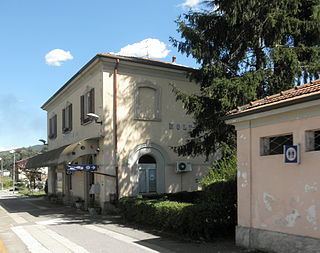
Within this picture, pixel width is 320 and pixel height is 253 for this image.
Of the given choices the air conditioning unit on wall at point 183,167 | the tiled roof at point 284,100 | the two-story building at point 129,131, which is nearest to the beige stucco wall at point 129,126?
the two-story building at point 129,131

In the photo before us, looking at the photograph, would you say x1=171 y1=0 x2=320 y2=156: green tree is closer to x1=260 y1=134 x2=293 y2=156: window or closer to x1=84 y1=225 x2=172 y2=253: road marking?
x1=260 y1=134 x2=293 y2=156: window

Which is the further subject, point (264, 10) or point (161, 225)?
point (264, 10)

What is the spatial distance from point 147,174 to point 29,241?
805cm

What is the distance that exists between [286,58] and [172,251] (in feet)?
28.4

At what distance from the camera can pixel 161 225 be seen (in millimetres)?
11781

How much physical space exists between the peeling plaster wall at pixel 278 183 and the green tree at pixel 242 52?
410 cm

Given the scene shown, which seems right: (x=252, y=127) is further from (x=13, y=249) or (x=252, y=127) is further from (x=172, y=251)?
(x=13, y=249)

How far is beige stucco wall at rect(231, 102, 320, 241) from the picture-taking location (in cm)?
726

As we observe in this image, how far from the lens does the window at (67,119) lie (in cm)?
2222

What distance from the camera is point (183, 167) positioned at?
718 inches

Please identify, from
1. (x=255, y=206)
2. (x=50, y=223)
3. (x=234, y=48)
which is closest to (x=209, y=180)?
(x=255, y=206)

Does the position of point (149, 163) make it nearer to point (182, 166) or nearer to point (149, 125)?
point (182, 166)

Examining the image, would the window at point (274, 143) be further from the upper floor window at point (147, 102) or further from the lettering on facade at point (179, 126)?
the lettering on facade at point (179, 126)

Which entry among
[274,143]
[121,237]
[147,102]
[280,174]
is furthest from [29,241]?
[147,102]
